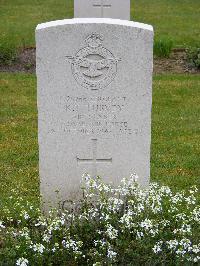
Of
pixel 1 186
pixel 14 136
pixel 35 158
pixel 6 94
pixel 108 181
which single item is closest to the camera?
pixel 108 181

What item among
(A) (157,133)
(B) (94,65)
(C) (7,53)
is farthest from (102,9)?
(B) (94,65)

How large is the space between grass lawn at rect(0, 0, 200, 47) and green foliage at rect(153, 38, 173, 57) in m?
1.45

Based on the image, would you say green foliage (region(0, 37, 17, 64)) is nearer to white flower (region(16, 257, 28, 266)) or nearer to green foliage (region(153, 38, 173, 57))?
green foliage (region(153, 38, 173, 57))

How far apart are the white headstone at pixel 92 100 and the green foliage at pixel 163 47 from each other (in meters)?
7.22

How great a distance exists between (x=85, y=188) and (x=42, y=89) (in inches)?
33.8

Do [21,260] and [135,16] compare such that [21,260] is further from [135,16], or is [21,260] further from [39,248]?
[135,16]

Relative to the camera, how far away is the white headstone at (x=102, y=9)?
37.3 feet

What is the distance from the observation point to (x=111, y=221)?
4.63m

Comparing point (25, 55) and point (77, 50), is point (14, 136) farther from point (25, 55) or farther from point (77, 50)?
point (25, 55)

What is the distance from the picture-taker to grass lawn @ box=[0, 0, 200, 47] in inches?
578

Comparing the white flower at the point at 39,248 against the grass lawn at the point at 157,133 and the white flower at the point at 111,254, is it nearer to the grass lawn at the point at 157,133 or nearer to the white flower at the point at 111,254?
the white flower at the point at 111,254

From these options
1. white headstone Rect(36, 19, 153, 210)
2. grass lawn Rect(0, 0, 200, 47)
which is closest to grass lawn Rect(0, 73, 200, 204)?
white headstone Rect(36, 19, 153, 210)

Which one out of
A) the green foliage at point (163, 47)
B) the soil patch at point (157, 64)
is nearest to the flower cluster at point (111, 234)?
the soil patch at point (157, 64)

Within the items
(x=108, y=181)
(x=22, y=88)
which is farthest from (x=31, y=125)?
(x=108, y=181)
